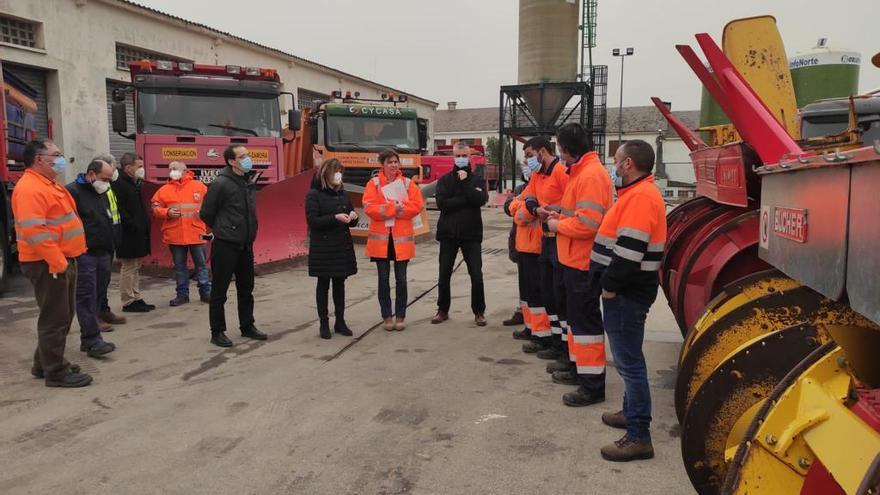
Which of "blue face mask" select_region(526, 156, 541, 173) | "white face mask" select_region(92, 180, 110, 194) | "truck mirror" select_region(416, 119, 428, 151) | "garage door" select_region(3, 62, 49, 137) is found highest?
"garage door" select_region(3, 62, 49, 137)

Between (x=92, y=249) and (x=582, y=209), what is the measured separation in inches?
170

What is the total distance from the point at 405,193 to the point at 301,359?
6.47 ft

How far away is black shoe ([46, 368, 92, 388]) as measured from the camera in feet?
14.9

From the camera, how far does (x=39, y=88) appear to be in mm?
14438

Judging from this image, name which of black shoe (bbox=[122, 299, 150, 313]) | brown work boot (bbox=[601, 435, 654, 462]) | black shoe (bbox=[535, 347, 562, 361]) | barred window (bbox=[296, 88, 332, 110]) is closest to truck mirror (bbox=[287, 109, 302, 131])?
black shoe (bbox=[122, 299, 150, 313])

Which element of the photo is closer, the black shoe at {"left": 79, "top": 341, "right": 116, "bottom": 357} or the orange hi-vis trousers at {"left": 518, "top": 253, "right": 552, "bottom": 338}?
the black shoe at {"left": 79, "top": 341, "right": 116, "bottom": 357}

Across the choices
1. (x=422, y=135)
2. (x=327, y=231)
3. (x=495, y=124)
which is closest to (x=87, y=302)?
(x=327, y=231)

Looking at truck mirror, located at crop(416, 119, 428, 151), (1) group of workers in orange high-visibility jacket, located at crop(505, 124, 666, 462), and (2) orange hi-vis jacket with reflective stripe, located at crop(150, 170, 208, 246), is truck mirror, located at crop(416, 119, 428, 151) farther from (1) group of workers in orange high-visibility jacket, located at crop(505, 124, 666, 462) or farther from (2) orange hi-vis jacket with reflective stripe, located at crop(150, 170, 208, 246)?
(1) group of workers in orange high-visibility jacket, located at crop(505, 124, 666, 462)

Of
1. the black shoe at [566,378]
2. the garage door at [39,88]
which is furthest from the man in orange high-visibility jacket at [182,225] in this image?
the garage door at [39,88]

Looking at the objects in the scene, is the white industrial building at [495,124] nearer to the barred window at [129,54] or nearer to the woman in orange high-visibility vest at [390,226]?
the barred window at [129,54]

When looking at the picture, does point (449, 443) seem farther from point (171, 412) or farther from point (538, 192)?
point (538, 192)

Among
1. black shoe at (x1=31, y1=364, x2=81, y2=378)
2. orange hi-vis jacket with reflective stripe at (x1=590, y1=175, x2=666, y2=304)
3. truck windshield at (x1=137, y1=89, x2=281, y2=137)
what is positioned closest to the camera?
orange hi-vis jacket with reflective stripe at (x1=590, y1=175, x2=666, y2=304)

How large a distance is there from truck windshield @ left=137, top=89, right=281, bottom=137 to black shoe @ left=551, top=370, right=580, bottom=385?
6.95 m

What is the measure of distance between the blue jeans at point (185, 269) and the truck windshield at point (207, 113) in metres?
2.70
